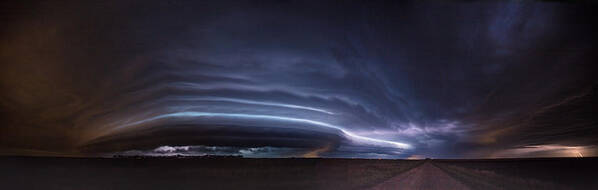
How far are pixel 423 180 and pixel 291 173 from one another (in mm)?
435

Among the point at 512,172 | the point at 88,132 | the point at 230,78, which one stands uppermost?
the point at 230,78

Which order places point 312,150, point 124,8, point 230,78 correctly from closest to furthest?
point 124,8, point 230,78, point 312,150

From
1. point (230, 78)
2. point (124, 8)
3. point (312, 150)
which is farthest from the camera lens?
point (312, 150)

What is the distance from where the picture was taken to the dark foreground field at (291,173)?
956 mm

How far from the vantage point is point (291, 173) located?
3.40ft

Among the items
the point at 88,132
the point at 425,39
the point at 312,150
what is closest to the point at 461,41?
the point at 425,39

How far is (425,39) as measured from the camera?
893 millimetres

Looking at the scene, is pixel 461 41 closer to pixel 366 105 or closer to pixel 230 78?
pixel 366 105

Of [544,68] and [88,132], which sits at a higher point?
[544,68]

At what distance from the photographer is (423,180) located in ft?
3.46

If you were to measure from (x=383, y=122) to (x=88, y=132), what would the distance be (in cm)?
88

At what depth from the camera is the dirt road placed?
3.43 ft

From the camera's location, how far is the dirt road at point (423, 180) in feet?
3.43

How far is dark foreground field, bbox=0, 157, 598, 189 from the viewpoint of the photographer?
3.14 ft
